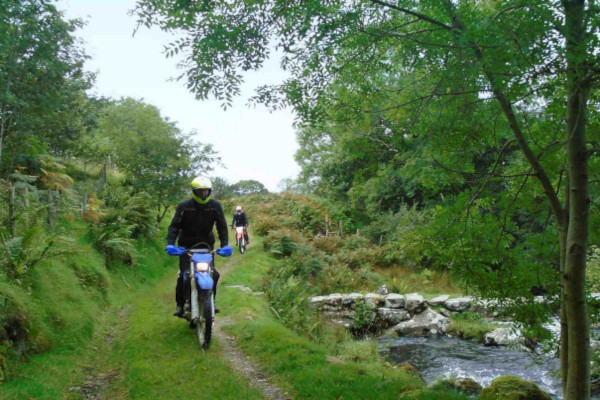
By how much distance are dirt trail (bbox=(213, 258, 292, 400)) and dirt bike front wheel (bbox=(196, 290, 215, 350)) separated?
1.36 ft

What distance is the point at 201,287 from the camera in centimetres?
663

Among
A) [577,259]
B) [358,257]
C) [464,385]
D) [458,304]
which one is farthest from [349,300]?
[577,259]

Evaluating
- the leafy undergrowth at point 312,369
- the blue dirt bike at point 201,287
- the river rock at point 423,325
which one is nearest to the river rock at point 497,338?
the river rock at point 423,325

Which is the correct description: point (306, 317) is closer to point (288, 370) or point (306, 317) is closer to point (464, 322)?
point (288, 370)

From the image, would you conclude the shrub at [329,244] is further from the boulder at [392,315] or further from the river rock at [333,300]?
the boulder at [392,315]

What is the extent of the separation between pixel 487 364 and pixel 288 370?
23.9 feet

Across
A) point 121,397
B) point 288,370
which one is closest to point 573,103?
point 288,370

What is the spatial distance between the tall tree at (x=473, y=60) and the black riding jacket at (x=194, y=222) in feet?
6.99

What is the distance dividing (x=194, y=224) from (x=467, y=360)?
28.9ft

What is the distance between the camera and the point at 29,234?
7957 mm

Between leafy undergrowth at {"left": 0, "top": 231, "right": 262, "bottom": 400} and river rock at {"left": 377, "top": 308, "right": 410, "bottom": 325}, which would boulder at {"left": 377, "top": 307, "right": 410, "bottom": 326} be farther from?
leafy undergrowth at {"left": 0, "top": 231, "right": 262, "bottom": 400}

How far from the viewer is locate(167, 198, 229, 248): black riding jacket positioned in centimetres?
735

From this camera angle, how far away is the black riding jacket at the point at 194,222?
7348 mm

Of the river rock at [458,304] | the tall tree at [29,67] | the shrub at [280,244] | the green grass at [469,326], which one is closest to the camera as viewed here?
the tall tree at [29,67]
